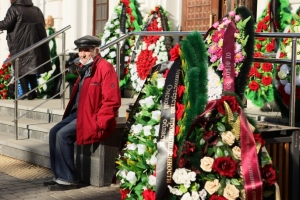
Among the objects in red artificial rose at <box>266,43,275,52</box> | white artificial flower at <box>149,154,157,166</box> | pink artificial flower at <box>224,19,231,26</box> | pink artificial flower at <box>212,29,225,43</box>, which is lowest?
white artificial flower at <box>149,154,157,166</box>

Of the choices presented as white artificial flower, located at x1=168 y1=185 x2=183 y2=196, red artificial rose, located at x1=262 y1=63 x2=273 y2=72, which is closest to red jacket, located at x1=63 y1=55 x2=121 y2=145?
white artificial flower, located at x1=168 y1=185 x2=183 y2=196

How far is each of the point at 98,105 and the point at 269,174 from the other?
9.72 feet

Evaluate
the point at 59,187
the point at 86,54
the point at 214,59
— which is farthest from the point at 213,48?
the point at 59,187

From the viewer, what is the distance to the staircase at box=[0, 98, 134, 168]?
8297 millimetres

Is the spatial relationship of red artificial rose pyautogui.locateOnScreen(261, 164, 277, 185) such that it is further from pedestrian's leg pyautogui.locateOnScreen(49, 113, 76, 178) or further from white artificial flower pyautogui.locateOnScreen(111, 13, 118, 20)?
white artificial flower pyautogui.locateOnScreen(111, 13, 118, 20)

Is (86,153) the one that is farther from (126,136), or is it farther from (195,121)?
(195,121)

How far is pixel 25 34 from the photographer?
1200 cm

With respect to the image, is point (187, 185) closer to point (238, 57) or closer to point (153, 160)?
point (153, 160)

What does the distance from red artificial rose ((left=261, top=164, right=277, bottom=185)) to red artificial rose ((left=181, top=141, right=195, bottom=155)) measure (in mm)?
474

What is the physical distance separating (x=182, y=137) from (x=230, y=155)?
0.39 metres

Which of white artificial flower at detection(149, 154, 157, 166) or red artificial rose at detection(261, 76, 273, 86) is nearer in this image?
white artificial flower at detection(149, 154, 157, 166)

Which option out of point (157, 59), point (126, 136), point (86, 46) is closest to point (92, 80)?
point (86, 46)

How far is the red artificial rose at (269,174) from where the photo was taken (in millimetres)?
4027

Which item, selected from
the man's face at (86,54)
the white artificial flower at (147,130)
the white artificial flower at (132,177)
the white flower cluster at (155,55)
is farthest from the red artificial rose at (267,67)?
the white artificial flower at (132,177)
